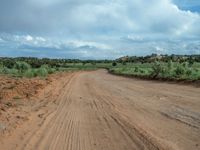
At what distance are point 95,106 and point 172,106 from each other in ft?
11.7

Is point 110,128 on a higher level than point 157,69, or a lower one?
higher

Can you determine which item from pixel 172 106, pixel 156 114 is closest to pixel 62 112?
pixel 156 114

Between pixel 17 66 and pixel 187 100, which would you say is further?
pixel 17 66

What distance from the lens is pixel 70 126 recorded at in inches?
540

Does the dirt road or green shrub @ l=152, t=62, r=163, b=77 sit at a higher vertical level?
the dirt road

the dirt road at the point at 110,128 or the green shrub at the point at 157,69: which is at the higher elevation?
the dirt road at the point at 110,128

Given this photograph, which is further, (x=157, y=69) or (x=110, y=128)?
(x=157, y=69)

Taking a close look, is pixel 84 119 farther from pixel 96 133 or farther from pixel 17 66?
pixel 17 66

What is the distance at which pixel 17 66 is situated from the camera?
3383 inches

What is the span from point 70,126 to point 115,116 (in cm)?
285

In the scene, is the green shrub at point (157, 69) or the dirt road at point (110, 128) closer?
the dirt road at point (110, 128)

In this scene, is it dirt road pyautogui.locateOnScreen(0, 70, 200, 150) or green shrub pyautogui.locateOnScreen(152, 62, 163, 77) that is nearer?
dirt road pyautogui.locateOnScreen(0, 70, 200, 150)

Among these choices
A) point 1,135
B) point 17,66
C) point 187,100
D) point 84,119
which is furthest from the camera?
point 17,66

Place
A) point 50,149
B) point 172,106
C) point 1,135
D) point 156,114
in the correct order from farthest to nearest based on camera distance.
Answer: point 172,106 → point 156,114 → point 1,135 → point 50,149
